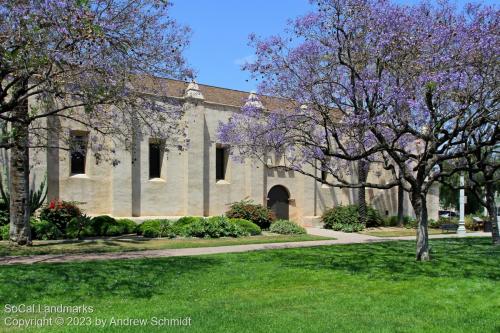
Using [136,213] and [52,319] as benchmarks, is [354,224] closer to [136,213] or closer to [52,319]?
[136,213]

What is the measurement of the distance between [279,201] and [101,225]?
12.9 metres

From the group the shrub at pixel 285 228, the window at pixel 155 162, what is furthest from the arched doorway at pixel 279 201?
the window at pixel 155 162

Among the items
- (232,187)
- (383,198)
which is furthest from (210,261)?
(383,198)

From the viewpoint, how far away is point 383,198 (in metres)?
36.5

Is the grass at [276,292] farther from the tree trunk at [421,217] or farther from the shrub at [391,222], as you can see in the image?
the shrub at [391,222]

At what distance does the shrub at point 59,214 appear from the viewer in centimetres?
2094

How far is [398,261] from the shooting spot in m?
13.9

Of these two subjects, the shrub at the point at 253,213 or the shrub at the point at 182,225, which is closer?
the shrub at the point at 182,225

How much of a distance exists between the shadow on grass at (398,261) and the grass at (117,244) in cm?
406

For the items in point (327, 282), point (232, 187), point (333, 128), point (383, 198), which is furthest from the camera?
point (383, 198)

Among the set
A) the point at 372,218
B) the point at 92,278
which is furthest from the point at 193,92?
the point at 92,278

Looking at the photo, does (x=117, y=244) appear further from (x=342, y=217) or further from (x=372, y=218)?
(x=372, y=218)

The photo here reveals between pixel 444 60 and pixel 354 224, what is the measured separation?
19.3m

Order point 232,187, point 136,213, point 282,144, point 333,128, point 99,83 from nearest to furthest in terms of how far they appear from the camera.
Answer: point 99,83 < point 333,128 < point 282,144 < point 136,213 < point 232,187
